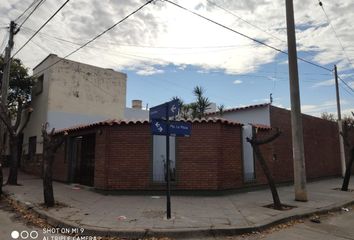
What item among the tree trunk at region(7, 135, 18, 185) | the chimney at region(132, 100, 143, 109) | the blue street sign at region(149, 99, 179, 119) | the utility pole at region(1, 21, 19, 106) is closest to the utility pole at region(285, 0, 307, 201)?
the blue street sign at region(149, 99, 179, 119)

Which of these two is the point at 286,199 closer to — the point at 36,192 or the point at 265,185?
the point at 265,185

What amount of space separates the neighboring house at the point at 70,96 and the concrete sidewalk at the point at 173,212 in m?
7.65

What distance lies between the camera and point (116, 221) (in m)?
7.72

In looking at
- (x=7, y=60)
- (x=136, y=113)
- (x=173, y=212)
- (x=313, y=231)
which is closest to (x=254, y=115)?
(x=173, y=212)

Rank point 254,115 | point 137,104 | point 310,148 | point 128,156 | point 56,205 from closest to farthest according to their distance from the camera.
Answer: point 56,205 → point 128,156 → point 254,115 → point 310,148 → point 137,104

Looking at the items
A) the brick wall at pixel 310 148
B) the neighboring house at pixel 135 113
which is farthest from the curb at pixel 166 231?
the neighboring house at pixel 135 113

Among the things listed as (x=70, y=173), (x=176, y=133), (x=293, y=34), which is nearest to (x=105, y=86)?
(x=70, y=173)

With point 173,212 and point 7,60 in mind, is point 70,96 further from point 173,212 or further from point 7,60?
point 173,212

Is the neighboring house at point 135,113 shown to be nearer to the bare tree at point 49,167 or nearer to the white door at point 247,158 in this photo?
the white door at point 247,158

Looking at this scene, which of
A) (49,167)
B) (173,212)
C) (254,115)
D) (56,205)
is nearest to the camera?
(173,212)

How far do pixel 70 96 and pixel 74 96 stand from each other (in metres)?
0.27

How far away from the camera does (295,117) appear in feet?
37.5

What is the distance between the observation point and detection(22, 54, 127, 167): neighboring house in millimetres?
19750

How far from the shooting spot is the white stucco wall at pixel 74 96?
19.7 meters
